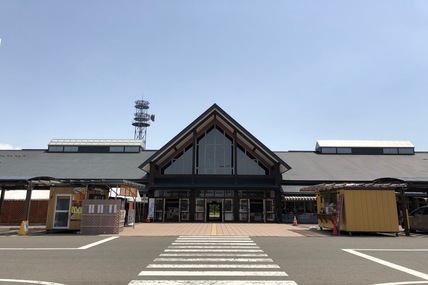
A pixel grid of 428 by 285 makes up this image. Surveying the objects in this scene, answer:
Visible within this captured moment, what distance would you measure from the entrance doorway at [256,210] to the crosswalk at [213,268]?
17.3 metres

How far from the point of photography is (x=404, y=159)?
36.3m

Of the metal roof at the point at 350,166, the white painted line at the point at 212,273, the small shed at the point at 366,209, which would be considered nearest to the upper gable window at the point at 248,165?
the metal roof at the point at 350,166

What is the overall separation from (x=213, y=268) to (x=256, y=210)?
21285 mm

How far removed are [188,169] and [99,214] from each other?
13061 millimetres

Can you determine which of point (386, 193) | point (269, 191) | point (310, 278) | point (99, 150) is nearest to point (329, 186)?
point (386, 193)

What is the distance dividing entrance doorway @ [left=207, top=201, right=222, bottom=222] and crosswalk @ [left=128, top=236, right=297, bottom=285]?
1723 centimetres

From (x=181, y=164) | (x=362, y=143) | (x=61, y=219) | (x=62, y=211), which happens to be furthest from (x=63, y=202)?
(x=362, y=143)

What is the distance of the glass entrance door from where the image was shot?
1839 centimetres

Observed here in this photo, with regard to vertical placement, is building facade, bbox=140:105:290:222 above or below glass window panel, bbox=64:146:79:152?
below

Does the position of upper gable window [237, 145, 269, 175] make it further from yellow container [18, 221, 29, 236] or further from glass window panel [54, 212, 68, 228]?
yellow container [18, 221, 29, 236]

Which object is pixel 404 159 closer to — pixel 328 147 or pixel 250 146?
pixel 328 147

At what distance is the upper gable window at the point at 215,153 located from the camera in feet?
97.9

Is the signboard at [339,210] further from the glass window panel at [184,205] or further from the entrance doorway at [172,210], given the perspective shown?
the entrance doorway at [172,210]

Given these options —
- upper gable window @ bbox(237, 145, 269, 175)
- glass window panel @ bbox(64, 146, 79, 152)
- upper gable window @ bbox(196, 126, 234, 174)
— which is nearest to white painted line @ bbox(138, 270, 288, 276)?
upper gable window @ bbox(196, 126, 234, 174)
